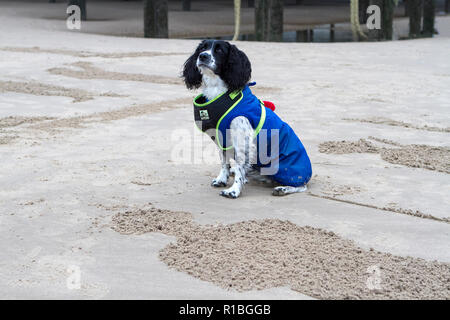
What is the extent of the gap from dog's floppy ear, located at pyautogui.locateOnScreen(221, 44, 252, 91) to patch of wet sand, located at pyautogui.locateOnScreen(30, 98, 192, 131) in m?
2.84

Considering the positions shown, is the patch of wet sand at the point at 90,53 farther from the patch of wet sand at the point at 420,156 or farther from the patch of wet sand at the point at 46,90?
the patch of wet sand at the point at 420,156

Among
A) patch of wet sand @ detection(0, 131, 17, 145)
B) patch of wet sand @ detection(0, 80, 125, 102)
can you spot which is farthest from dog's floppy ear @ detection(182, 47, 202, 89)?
patch of wet sand @ detection(0, 80, 125, 102)

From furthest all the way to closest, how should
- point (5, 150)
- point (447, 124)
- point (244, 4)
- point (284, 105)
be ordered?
1. point (244, 4)
2. point (284, 105)
3. point (447, 124)
4. point (5, 150)

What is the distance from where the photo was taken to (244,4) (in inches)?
1433

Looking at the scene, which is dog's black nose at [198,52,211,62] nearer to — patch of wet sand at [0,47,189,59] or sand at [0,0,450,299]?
sand at [0,0,450,299]

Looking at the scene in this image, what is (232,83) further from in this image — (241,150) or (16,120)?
(16,120)

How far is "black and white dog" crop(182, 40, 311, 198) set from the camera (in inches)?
177

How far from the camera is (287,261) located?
3459 mm

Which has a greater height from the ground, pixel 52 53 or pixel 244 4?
pixel 244 4

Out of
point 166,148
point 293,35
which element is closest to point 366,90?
point 166,148

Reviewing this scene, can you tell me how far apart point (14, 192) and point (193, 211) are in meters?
1.33
